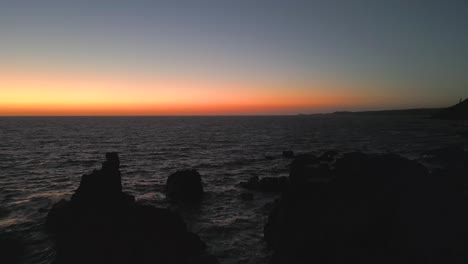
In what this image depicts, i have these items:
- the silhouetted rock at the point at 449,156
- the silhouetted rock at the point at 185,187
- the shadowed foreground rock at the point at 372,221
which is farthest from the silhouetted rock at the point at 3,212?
the silhouetted rock at the point at 449,156

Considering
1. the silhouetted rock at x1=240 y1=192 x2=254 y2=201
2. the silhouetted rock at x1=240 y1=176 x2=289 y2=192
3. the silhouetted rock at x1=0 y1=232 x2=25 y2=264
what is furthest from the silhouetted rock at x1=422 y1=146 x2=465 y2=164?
the silhouetted rock at x1=0 y1=232 x2=25 y2=264

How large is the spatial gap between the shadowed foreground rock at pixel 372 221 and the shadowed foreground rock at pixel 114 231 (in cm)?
631

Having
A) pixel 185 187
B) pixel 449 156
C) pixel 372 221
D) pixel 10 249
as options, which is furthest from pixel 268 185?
pixel 449 156

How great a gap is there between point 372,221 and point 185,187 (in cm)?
2244

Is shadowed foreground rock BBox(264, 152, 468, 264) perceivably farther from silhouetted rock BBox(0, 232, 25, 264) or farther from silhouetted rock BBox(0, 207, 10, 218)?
silhouetted rock BBox(0, 207, 10, 218)

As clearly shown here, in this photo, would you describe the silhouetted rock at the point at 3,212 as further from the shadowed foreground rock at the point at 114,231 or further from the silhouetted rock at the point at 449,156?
the silhouetted rock at the point at 449,156

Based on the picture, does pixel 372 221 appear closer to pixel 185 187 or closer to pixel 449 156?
pixel 185 187

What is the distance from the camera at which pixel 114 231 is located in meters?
20.1

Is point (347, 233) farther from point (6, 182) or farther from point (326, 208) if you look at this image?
point (6, 182)

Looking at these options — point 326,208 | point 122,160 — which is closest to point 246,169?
point 122,160

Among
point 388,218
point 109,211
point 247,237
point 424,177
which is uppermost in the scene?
point 424,177

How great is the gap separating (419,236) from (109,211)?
19.1 meters

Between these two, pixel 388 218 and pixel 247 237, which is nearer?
pixel 388 218

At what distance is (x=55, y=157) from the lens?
6431 cm
